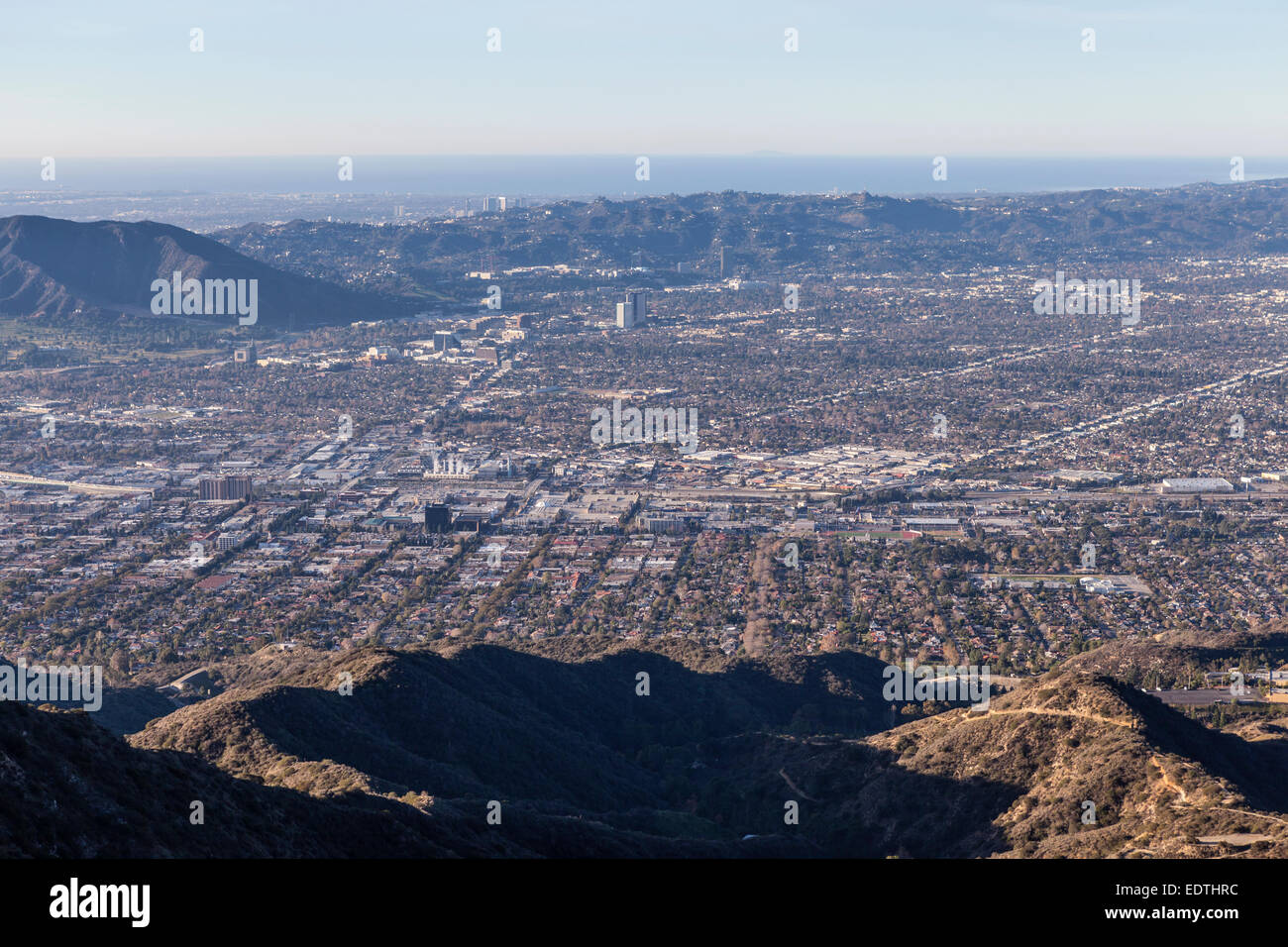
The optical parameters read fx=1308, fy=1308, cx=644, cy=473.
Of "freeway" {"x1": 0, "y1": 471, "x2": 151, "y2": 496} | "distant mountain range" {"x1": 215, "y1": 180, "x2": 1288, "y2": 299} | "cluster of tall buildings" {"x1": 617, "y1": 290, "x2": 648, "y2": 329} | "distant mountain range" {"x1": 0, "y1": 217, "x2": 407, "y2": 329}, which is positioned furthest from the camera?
"distant mountain range" {"x1": 215, "y1": 180, "x2": 1288, "y2": 299}

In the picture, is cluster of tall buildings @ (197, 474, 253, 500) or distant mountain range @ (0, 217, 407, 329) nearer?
cluster of tall buildings @ (197, 474, 253, 500)

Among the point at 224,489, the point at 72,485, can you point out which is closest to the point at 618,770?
the point at 224,489

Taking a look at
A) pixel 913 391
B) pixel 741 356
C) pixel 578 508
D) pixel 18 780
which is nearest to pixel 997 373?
pixel 913 391

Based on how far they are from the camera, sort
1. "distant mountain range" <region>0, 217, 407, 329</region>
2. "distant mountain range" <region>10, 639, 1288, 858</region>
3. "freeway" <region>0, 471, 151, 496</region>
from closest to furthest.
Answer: "distant mountain range" <region>10, 639, 1288, 858</region>, "freeway" <region>0, 471, 151, 496</region>, "distant mountain range" <region>0, 217, 407, 329</region>

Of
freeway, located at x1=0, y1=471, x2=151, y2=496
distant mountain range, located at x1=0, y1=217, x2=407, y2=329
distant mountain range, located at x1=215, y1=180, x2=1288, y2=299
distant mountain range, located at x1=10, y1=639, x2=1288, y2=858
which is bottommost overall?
distant mountain range, located at x1=10, y1=639, x2=1288, y2=858

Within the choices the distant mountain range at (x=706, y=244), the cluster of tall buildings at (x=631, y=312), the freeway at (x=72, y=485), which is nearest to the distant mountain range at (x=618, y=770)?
the freeway at (x=72, y=485)

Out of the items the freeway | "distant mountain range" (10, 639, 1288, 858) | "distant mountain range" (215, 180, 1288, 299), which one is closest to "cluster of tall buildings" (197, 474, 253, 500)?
the freeway

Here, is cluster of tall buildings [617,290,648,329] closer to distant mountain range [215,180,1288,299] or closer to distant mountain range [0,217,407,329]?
distant mountain range [0,217,407,329]
